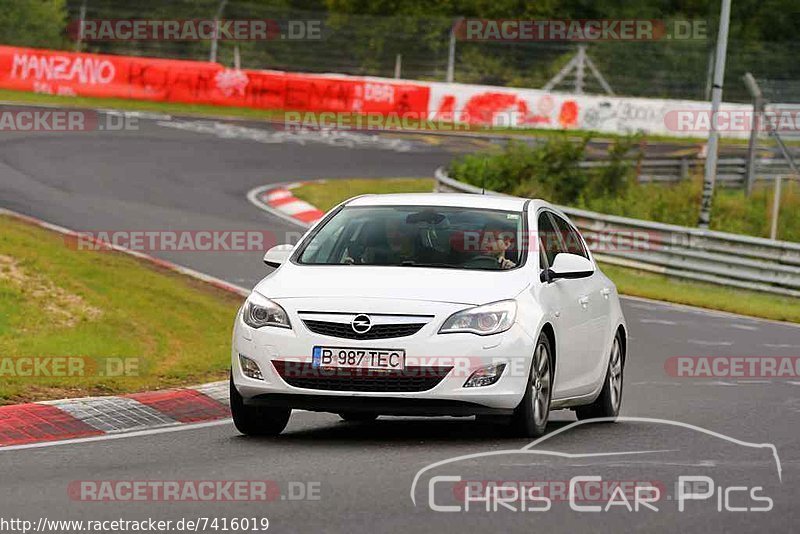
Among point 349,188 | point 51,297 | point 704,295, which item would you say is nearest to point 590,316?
point 51,297

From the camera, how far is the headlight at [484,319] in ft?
33.4

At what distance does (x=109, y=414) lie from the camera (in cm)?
1151

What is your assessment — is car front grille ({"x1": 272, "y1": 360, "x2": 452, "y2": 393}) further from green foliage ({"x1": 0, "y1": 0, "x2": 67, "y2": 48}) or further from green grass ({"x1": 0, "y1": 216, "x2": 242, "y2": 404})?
green foliage ({"x1": 0, "y1": 0, "x2": 67, "y2": 48})

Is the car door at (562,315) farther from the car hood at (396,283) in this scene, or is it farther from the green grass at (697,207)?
the green grass at (697,207)

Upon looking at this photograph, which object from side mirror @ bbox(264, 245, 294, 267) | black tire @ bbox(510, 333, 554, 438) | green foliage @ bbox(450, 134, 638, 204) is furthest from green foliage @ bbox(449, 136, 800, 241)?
black tire @ bbox(510, 333, 554, 438)

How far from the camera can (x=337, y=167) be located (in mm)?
35812

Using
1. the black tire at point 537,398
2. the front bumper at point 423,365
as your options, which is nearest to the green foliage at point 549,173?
the black tire at point 537,398

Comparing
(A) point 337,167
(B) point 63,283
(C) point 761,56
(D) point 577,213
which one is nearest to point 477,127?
(C) point 761,56

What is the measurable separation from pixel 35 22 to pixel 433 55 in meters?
11.8

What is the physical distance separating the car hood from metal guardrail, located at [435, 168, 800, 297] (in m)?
16.0

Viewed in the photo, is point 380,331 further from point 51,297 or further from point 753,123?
point 753,123

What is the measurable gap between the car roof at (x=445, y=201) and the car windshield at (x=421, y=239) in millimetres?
57

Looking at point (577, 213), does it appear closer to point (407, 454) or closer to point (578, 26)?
point (407, 454)

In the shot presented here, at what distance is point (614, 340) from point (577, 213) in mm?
14743
